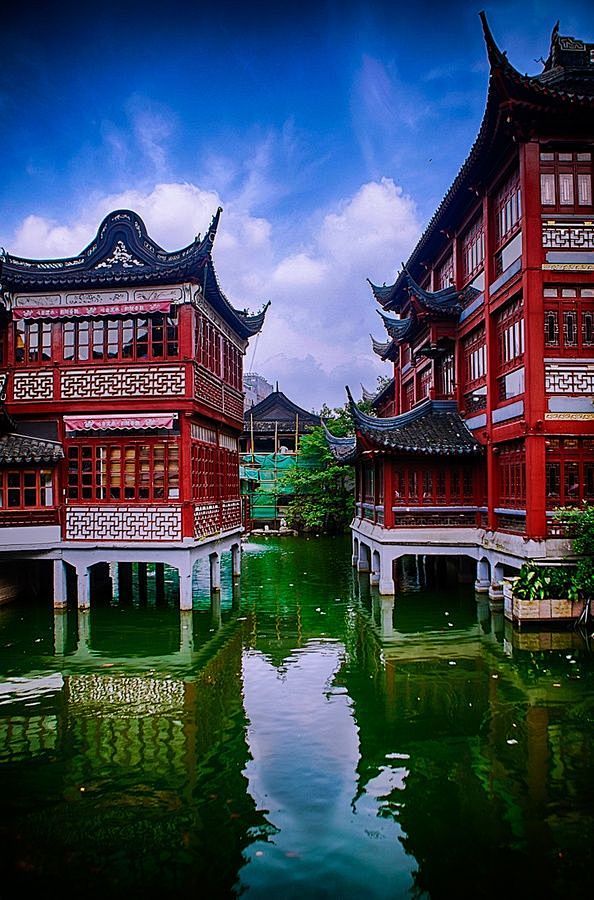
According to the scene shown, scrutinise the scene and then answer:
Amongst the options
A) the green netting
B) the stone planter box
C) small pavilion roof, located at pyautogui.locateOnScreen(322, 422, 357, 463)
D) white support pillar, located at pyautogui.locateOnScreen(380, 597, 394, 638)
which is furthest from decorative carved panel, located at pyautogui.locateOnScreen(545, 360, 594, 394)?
the green netting

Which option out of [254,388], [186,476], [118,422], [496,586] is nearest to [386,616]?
[496,586]

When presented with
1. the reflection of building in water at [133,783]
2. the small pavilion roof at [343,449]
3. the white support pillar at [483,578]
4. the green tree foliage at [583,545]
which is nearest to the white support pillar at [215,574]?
the white support pillar at [483,578]

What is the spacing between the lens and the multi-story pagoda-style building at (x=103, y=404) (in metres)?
16.1

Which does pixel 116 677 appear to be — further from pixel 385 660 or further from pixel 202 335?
pixel 202 335

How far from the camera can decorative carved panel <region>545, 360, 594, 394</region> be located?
14.3 m

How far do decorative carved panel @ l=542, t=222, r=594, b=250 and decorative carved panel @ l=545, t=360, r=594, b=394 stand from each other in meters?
2.40

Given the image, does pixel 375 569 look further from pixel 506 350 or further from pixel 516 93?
pixel 516 93

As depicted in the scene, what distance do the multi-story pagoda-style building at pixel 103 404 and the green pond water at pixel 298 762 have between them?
2.52 meters

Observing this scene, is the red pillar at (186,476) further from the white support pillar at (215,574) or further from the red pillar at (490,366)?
the red pillar at (490,366)

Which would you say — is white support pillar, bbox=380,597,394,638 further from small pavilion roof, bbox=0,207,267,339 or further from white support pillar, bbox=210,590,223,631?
small pavilion roof, bbox=0,207,267,339

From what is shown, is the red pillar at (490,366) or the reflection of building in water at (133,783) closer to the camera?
the reflection of building in water at (133,783)

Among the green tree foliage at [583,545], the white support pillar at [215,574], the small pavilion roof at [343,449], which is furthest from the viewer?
the small pavilion roof at [343,449]

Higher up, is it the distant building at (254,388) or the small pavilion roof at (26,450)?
the distant building at (254,388)

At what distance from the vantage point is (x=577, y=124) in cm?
1418
